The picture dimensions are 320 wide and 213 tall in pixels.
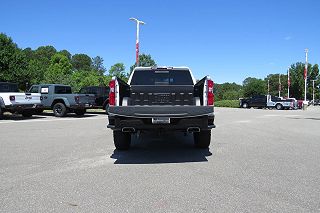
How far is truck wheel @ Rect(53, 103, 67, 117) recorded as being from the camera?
1858 centimetres

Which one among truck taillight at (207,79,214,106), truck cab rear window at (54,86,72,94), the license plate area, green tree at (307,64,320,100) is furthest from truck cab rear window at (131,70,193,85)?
green tree at (307,64,320,100)

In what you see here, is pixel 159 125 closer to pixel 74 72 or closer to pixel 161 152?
pixel 161 152

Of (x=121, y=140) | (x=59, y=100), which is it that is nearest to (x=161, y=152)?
(x=121, y=140)

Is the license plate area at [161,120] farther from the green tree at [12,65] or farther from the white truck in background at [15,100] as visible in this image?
the green tree at [12,65]

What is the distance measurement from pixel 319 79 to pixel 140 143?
3675 inches

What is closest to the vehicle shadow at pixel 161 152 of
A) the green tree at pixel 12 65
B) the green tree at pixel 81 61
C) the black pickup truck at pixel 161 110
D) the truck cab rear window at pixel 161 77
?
the black pickup truck at pixel 161 110

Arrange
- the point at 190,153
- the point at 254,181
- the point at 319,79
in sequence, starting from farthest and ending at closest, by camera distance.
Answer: the point at 319,79, the point at 190,153, the point at 254,181

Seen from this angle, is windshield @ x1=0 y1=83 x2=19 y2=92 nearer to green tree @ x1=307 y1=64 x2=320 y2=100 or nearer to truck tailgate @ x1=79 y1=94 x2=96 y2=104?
truck tailgate @ x1=79 y1=94 x2=96 y2=104

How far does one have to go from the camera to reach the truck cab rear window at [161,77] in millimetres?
8758

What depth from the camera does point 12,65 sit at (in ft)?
123

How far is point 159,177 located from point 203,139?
2.71 m

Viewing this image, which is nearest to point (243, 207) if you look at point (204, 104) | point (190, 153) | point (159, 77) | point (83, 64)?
point (204, 104)

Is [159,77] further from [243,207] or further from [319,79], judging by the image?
[319,79]

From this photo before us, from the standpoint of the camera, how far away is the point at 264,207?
404cm
